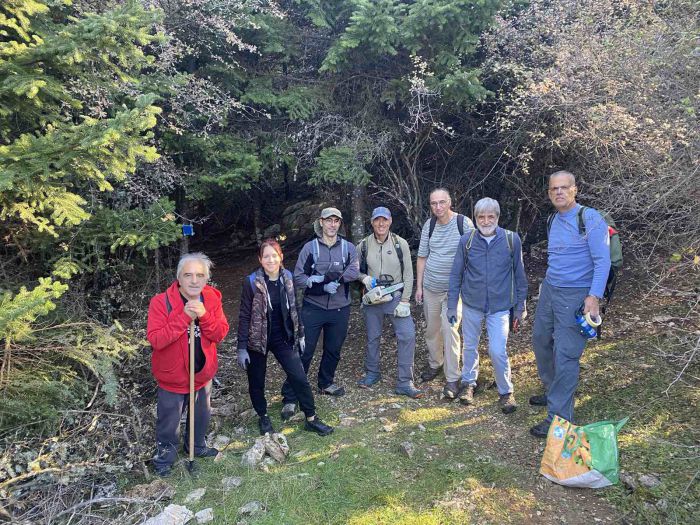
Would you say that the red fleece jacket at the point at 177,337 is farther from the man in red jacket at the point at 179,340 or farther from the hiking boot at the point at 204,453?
the hiking boot at the point at 204,453

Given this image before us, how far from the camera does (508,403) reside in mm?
4898

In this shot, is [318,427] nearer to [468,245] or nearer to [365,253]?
[365,253]

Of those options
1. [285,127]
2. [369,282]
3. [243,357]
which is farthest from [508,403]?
[285,127]

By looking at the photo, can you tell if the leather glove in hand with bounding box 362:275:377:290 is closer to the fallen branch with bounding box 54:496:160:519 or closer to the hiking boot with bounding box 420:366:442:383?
the hiking boot with bounding box 420:366:442:383

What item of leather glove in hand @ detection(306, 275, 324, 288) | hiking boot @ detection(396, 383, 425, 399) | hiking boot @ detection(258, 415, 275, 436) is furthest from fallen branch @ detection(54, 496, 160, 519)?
hiking boot @ detection(396, 383, 425, 399)

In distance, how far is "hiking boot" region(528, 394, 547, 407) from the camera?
4.92 m

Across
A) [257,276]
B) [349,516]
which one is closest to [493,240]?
[257,276]

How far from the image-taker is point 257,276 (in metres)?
4.55

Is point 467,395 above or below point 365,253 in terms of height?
below

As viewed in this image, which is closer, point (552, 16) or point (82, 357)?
point (82, 357)

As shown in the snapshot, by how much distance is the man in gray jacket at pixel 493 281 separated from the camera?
4.84 meters

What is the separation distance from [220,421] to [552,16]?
6.77 metres

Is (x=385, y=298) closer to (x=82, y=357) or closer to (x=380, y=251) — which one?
(x=380, y=251)

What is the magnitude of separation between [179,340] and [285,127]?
4.79 metres
